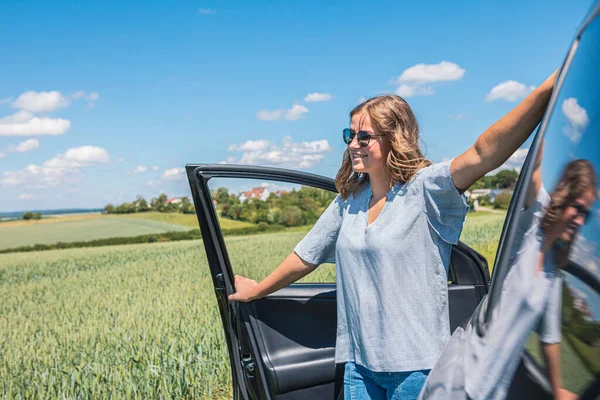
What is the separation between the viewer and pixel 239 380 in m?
2.49

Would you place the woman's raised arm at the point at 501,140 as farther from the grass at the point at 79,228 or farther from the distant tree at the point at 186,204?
the grass at the point at 79,228

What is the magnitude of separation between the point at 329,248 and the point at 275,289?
0.97 ft

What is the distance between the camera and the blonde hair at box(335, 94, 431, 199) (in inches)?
77.5

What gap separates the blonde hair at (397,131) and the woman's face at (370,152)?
21 millimetres

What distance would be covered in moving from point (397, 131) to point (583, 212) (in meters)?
1.19

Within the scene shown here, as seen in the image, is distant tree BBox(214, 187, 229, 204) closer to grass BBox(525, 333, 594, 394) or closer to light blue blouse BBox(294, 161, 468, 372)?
light blue blouse BBox(294, 161, 468, 372)

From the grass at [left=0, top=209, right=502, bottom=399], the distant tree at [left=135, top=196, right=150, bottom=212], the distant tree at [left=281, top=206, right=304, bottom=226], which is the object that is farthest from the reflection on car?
the distant tree at [left=135, top=196, right=150, bottom=212]

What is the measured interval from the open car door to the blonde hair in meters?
0.49

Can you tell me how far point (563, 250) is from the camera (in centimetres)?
91

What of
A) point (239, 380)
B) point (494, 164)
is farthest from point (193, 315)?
point (494, 164)

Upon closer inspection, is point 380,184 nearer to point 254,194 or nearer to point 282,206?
point 254,194

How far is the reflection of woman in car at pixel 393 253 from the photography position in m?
1.86

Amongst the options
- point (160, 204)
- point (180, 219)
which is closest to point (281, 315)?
point (180, 219)

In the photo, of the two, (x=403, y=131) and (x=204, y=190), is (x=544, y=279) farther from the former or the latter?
(x=204, y=190)
